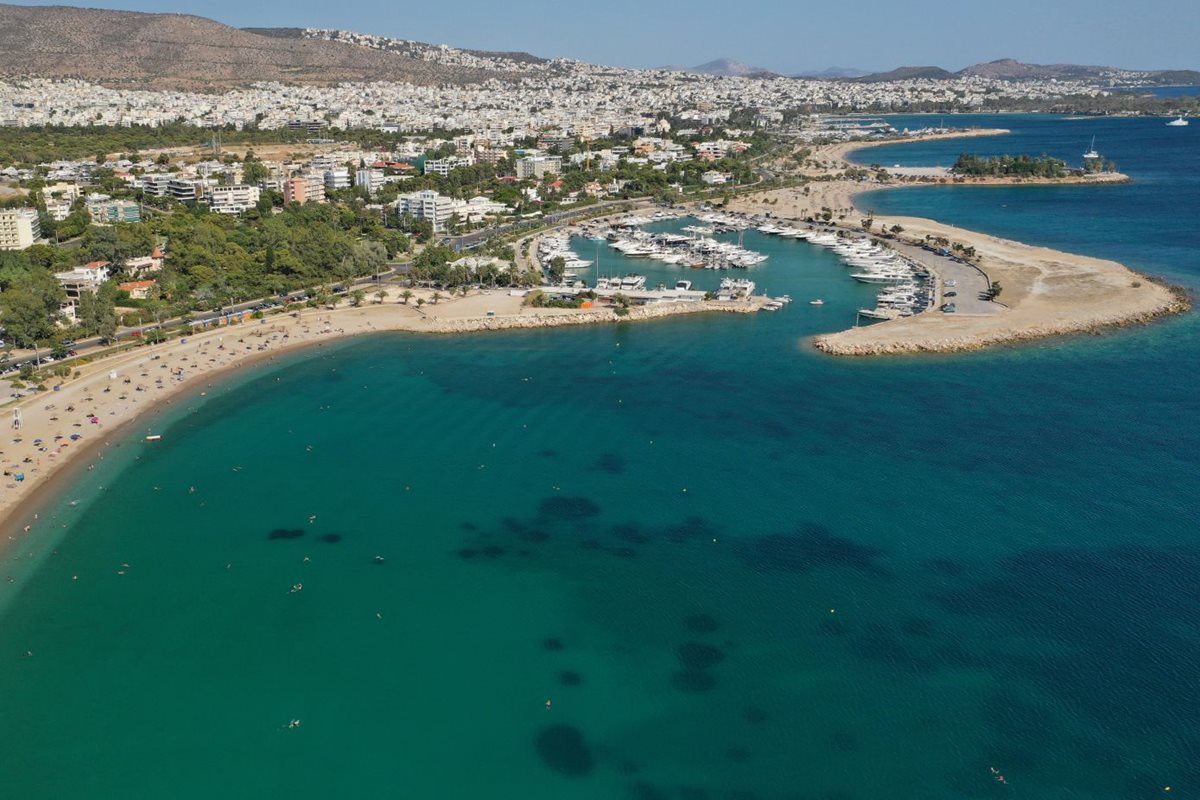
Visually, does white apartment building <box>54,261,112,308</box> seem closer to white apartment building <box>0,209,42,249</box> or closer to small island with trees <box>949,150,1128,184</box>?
white apartment building <box>0,209,42,249</box>

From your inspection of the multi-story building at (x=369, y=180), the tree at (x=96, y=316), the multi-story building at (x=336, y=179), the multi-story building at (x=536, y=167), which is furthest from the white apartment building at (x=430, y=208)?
the tree at (x=96, y=316)

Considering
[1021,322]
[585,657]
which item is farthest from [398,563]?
[1021,322]

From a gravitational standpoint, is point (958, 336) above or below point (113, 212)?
below

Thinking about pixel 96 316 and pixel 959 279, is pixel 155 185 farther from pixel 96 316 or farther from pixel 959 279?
pixel 959 279

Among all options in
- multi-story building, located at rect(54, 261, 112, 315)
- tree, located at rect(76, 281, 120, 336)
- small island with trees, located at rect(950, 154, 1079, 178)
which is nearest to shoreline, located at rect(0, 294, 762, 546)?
tree, located at rect(76, 281, 120, 336)

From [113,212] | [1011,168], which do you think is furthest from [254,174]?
[1011,168]

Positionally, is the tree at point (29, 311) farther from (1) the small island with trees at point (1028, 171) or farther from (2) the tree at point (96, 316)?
(1) the small island with trees at point (1028, 171)
